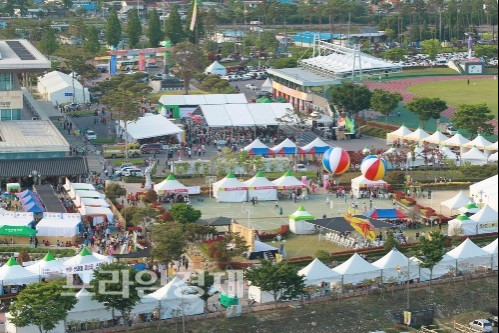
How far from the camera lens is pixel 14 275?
31188mm

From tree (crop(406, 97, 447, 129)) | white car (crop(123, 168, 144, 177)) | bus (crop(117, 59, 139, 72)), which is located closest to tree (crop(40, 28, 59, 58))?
bus (crop(117, 59, 139, 72))

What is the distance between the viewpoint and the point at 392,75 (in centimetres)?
6725

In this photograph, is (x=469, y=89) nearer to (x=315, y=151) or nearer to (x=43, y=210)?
(x=315, y=151)

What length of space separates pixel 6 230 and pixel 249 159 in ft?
36.8

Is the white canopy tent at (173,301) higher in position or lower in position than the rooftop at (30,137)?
lower

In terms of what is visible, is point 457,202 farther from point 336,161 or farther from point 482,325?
point 482,325

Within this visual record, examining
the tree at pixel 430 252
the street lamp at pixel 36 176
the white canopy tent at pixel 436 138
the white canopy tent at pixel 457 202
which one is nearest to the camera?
the tree at pixel 430 252

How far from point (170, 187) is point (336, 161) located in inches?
227

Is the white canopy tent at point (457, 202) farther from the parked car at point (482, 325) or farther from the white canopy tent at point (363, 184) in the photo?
the parked car at point (482, 325)

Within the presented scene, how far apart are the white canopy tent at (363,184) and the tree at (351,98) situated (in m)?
12.1

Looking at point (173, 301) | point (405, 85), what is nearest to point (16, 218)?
point (173, 301)

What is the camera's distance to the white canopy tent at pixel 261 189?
4138cm

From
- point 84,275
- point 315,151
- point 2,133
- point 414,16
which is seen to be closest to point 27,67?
point 2,133

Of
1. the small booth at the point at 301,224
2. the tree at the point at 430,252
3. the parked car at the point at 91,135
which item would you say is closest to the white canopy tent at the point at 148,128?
the parked car at the point at 91,135
